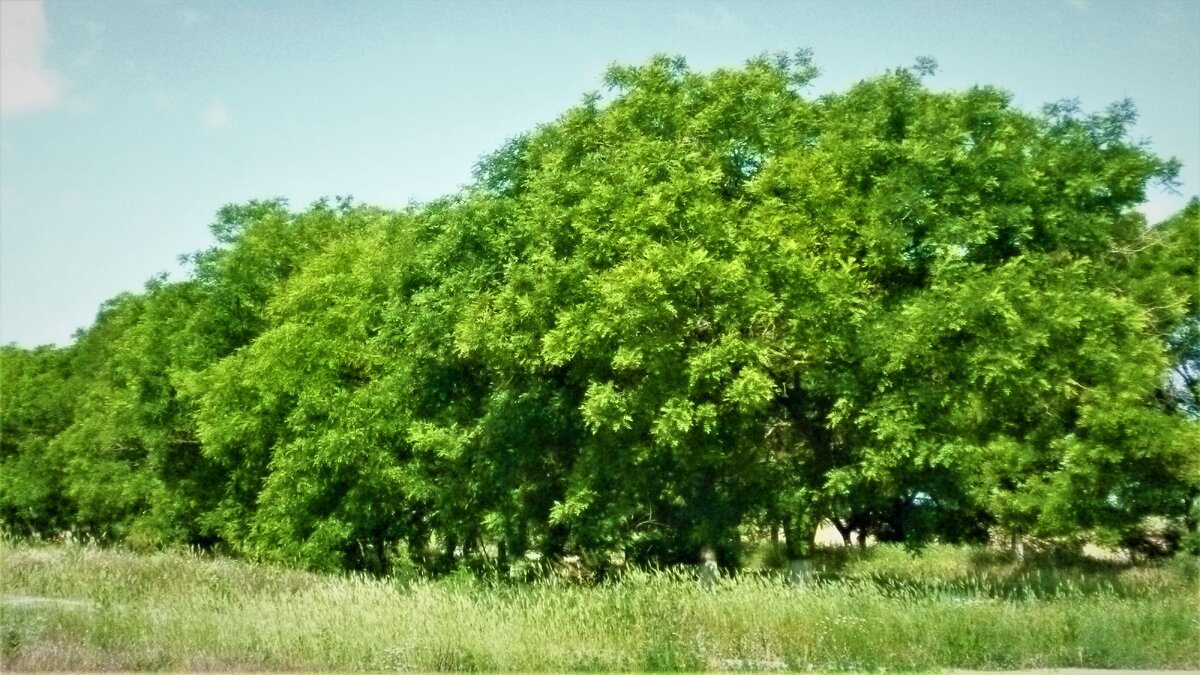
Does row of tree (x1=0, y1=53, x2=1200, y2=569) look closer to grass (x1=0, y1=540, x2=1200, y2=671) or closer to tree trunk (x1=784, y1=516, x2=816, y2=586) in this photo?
tree trunk (x1=784, y1=516, x2=816, y2=586)

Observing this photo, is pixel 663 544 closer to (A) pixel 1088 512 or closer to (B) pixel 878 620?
(A) pixel 1088 512

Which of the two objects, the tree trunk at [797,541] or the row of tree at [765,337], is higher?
the row of tree at [765,337]

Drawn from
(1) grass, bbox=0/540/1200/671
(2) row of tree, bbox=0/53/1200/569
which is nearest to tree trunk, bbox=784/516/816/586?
(2) row of tree, bbox=0/53/1200/569

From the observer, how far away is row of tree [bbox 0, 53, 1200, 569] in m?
17.6

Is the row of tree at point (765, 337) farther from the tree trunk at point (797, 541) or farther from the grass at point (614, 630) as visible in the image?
the grass at point (614, 630)

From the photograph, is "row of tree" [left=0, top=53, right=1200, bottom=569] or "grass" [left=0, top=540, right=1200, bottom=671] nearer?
"grass" [left=0, top=540, right=1200, bottom=671]

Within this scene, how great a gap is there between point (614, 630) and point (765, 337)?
24.0ft

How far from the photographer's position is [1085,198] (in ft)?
67.6

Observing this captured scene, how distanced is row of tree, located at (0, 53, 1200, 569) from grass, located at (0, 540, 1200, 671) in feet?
14.9

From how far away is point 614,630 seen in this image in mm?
12086

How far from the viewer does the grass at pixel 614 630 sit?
37.4ft

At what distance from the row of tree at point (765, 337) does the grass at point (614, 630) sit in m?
A: 4.54

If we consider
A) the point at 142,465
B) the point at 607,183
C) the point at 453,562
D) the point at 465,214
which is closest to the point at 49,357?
the point at 142,465

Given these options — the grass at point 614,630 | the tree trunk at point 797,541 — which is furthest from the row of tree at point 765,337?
the grass at point 614,630
